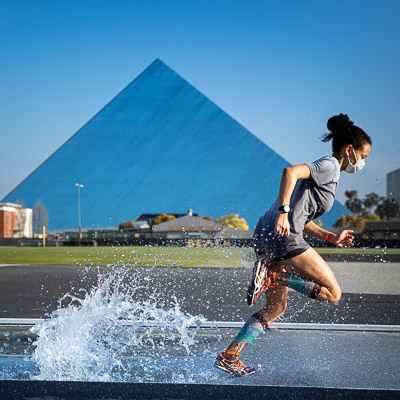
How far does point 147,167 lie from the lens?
148625 millimetres

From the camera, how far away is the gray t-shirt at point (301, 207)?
325 centimetres

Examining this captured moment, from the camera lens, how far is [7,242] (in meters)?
52.1

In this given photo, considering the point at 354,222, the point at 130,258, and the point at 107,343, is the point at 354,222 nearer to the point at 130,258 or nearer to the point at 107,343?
the point at 130,258

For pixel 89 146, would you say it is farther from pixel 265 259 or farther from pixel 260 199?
pixel 265 259

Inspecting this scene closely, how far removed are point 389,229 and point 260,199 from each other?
95.8 metres

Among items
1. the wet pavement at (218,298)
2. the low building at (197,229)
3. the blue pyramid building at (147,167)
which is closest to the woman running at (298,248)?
the wet pavement at (218,298)

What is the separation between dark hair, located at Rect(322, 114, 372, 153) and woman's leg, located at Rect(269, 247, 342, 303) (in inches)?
27.0

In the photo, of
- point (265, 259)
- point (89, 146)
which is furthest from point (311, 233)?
point (89, 146)

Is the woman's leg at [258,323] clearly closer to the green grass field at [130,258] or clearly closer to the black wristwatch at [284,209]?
the black wristwatch at [284,209]

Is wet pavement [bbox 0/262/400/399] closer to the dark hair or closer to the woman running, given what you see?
the woman running

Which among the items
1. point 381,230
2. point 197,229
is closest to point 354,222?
point 381,230

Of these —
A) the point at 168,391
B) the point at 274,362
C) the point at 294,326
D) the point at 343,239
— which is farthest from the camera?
the point at 294,326

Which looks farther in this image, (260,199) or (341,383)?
(260,199)

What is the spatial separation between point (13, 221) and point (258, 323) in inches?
3324
